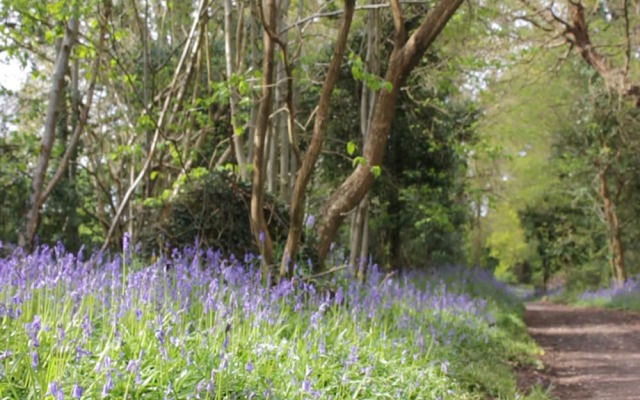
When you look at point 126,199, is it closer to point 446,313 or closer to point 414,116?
point 446,313

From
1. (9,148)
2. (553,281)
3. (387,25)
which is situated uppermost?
(387,25)

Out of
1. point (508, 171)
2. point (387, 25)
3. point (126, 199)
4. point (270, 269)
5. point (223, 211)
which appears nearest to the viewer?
point (270, 269)

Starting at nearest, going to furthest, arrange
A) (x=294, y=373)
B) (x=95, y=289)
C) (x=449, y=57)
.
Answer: (x=294, y=373)
(x=95, y=289)
(x=449, y=57)

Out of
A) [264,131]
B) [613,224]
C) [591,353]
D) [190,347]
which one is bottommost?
[591,353]

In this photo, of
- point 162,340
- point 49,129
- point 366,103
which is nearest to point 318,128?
point 49,129

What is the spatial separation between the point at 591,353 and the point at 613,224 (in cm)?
1145

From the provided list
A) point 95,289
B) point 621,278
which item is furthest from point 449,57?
point 621,278

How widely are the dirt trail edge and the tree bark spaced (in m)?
2.79

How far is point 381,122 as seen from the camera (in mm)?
7250

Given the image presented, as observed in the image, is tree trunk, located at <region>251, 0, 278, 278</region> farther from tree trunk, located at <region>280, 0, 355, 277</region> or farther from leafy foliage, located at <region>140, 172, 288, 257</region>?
leafy foliage, located at <region>140, 172, 288, 257</region>

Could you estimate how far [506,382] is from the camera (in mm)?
5578

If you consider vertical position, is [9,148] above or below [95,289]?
above

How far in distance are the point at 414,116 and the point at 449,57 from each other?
6.09 feet

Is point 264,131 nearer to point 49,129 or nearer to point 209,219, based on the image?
point 209,219
